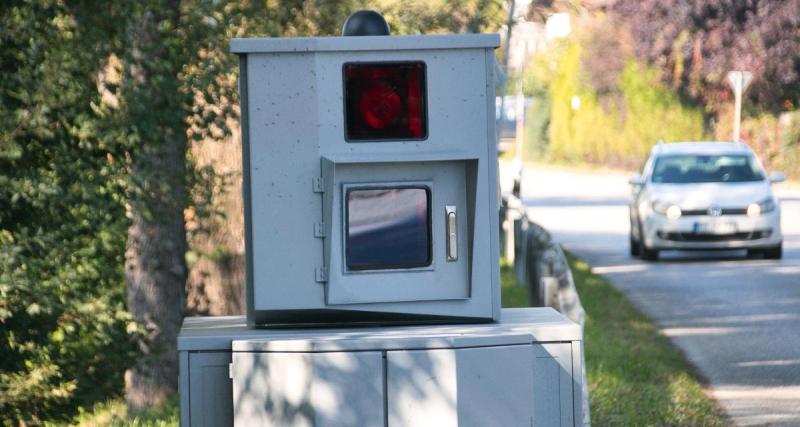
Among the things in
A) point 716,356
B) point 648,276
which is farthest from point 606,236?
point 716,356

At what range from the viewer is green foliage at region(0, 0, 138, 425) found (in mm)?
7230

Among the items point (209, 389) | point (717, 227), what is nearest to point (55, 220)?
point (209, 389)

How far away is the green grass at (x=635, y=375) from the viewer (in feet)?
29.4

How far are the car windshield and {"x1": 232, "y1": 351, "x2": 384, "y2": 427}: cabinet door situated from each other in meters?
16.9

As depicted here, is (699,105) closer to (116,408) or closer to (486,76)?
(116,408)

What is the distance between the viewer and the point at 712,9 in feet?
160

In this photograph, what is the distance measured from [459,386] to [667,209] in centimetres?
1606

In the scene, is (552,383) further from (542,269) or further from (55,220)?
(542,269)

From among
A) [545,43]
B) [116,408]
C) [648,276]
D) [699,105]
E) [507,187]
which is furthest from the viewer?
[545,43]

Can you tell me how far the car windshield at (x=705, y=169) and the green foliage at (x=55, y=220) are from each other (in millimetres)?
13935

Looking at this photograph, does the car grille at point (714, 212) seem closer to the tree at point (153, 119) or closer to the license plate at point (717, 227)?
the license plate at point (717, 227)

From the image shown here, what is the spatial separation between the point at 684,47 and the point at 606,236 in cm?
2464

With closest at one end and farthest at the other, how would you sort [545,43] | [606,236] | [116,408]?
[116,408] → [606,236] → [545,43]

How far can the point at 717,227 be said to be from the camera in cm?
2047
